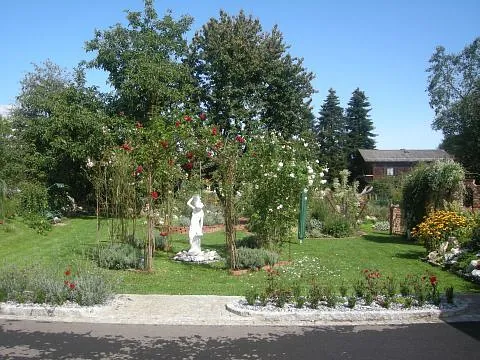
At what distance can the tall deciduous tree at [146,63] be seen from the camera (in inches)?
1021

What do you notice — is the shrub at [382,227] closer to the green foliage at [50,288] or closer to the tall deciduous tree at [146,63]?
the tall deciduous tree at [146,63]

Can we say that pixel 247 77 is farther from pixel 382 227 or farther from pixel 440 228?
pixel 440 228

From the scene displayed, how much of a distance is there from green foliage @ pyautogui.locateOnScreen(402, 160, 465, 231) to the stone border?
986 cm

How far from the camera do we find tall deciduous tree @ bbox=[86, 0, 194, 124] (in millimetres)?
25938

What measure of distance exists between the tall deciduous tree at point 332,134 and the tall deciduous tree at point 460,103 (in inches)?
516

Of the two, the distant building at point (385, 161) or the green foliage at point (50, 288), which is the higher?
the distant building at point (385, 161)

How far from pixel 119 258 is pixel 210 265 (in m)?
2.27

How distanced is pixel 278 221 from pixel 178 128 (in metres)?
3.46

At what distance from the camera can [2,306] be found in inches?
304

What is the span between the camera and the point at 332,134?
59.9m

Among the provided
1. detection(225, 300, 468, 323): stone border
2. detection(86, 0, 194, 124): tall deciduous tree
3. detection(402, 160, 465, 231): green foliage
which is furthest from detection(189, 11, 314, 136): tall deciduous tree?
detection(225, 300, 468, 323): stone border

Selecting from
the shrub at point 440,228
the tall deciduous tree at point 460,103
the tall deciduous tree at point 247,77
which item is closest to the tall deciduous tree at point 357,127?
the tall deciduous tree at point 460,103

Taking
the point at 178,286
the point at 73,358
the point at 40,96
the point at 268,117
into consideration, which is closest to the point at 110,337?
the point at 73,358

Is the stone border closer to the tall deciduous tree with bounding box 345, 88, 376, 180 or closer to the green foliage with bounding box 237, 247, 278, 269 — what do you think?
the green foliage with bounding box 237, 247, 278, 269
